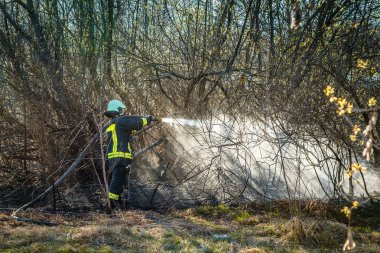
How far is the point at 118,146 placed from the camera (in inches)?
301

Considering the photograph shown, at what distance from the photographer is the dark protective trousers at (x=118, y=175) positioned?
7.55 m

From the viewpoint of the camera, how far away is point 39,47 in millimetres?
9242

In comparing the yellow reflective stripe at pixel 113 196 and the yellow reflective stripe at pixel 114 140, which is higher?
the yellow reflective stripe at pixel 114 140

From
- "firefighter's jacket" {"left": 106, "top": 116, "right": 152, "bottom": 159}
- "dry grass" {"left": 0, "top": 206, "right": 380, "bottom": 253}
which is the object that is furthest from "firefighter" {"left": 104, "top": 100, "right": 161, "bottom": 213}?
"dry grass" {"left": 0, "top": 206, "right": 380, "bottom": 253}

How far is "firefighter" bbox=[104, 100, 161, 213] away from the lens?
24.9ft

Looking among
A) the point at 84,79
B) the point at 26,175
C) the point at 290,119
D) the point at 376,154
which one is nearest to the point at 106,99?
the point at 84,79

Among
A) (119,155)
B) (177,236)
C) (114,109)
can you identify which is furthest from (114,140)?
(177,236)

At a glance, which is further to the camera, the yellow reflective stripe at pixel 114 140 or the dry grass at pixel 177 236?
the yellow reflective stripe at pixel 114 140

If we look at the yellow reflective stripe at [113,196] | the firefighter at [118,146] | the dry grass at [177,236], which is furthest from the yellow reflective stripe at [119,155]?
the dry grass at [177,236]

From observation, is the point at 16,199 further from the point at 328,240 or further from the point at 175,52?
the point at 328,240

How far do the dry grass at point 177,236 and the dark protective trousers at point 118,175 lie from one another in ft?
3.12

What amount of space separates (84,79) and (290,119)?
178 inches

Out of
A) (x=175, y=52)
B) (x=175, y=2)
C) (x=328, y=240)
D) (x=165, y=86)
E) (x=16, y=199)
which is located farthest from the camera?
(x=165, y=86)

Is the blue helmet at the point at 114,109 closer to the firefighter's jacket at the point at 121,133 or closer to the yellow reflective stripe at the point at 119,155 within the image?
the firefighter's jacket at the point at 121,133
